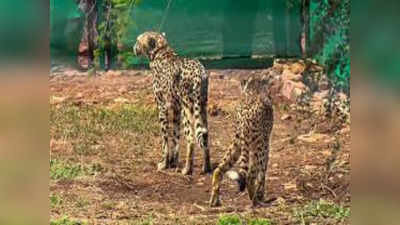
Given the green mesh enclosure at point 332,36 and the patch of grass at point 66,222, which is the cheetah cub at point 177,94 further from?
the green mesh enclosure at point 332,36

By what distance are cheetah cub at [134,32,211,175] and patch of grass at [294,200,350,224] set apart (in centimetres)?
85

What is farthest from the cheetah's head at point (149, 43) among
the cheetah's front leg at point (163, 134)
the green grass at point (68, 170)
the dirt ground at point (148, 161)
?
the green grass at point (68, 170)

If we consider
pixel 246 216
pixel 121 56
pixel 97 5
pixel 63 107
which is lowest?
pixel 246 216

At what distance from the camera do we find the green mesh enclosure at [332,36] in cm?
666

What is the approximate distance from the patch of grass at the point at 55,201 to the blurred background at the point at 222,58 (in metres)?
0.06

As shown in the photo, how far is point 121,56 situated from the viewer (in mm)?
6715

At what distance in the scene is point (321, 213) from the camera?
267 inches

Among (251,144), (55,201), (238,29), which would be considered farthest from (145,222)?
(238,29)

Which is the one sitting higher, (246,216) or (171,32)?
(171,32)

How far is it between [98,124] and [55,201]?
28.0 inches

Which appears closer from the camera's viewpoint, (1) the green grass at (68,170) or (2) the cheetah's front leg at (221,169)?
(1) the green grass at (68,170)

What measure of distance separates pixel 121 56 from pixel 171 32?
1.49 ft
